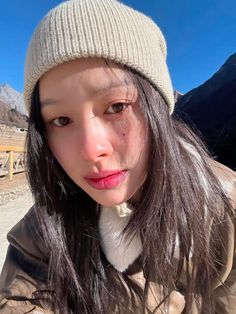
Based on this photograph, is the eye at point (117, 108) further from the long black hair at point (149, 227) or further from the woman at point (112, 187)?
the long black hair at point (149, 227)

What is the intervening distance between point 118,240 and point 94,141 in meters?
0.38

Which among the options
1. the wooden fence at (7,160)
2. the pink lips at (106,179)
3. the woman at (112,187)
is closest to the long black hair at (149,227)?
the woman at (112,187)

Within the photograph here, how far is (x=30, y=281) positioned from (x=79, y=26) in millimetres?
788

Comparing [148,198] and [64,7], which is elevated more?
[64,7]

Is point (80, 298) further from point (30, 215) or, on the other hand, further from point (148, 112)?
point (148, 112)

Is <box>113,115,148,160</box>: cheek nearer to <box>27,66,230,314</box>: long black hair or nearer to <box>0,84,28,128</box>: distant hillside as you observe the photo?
<box>27,66,230,314</box>: long black hair

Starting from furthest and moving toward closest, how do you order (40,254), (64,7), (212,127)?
1. (212,127)
2. (40,254)
3. (64,7)

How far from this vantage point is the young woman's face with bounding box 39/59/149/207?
0.90 m

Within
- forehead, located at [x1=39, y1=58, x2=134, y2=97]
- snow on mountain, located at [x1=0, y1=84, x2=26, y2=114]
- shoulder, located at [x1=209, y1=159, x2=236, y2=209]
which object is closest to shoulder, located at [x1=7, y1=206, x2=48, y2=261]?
forehead, located at [x1=39, y1=58, x2=134, y2=97]

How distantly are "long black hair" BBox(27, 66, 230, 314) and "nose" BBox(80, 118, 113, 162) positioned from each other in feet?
0.52

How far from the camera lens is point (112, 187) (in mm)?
965

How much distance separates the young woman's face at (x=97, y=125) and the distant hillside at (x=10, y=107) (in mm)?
52131

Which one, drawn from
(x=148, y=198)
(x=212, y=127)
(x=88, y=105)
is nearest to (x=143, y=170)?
(x=148, y=198)

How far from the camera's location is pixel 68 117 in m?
0.94
